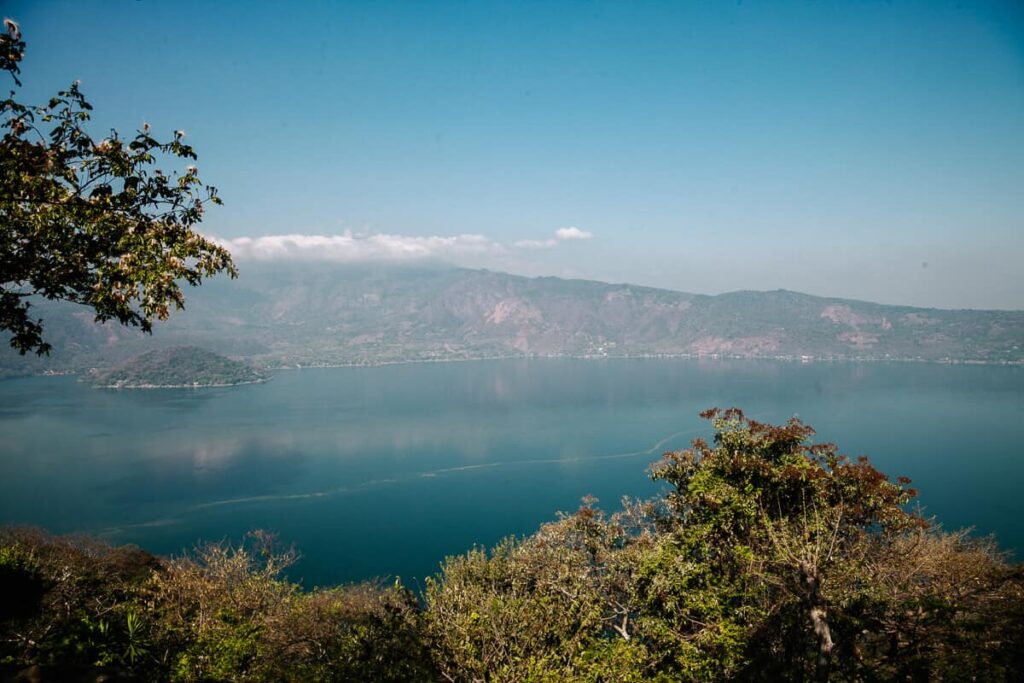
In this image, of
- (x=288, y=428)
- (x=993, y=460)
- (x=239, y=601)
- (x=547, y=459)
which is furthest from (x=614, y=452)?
(x=239, y=601)

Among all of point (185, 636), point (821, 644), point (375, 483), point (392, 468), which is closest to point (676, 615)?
point (821, 644)

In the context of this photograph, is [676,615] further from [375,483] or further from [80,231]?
[375,483]

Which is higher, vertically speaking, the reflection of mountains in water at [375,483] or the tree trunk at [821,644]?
the tree trunk at [821,644]

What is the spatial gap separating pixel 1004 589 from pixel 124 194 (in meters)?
27.0

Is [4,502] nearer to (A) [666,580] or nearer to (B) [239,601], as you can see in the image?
(B) [239,601]

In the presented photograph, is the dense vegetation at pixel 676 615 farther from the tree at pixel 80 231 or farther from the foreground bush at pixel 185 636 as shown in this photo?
the tree at pixel 80 231

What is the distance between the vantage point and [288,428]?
163 m

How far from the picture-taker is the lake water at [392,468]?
8394 centimetres

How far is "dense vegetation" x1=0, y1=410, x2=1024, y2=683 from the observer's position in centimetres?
1405

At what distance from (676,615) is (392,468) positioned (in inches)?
4381

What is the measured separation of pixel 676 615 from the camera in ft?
58.1

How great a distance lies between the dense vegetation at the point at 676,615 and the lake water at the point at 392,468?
51623mm

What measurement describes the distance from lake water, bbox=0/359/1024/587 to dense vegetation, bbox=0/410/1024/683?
5162cm

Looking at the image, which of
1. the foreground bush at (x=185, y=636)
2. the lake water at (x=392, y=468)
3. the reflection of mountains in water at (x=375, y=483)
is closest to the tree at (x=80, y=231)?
the foreground bush at (x=185, y=636)
